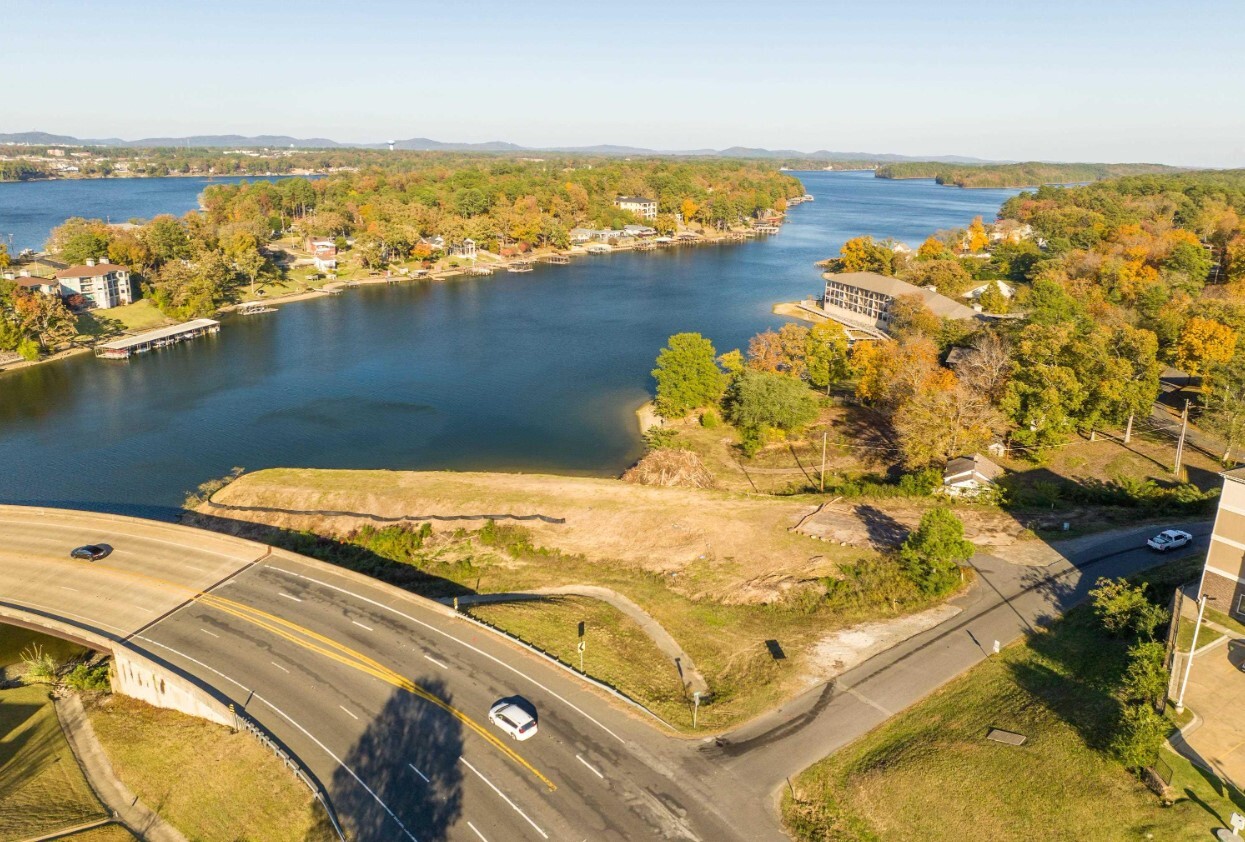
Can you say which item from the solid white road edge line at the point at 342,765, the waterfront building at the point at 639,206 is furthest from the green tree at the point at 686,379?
the waterfront building at the point at 639,206

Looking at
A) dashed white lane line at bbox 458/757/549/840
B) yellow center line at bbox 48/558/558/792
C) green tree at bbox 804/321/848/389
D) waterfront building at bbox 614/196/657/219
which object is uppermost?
waterfront building at bbox 614/196/657/219

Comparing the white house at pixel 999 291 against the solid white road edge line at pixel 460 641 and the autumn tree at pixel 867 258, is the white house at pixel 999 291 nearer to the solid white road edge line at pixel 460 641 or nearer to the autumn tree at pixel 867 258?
the autumn tree at pixel 867 258

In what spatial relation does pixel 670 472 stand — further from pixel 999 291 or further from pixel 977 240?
pixel 977 240

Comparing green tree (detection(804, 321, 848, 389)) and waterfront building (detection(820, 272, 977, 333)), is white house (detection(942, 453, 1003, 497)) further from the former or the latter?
waterfront building (detection(820, 272, 977, 333))

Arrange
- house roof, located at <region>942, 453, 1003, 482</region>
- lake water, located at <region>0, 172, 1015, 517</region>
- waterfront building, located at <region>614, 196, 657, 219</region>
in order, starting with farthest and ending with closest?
waterfront building, located at <region>614, 196, 657, 219</region>
lake water, located at <region>0, 172, 1015, 517</region>
house roof, located at <region>942, 453, 1003, 482</region>

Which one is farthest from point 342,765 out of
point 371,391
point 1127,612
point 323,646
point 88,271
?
point 88,271

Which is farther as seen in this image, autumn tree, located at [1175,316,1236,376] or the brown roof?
the brown roof

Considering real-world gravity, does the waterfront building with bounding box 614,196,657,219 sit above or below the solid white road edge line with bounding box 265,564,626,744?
above

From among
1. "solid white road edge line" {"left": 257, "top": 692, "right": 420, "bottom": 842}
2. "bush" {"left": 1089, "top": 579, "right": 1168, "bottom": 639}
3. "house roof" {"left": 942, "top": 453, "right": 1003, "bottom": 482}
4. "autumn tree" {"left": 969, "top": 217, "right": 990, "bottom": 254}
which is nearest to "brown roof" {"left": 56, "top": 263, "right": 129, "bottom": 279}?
"solid white road edge line" {"left": 257, "top": 692, "right": 420, "bottom": 842}
